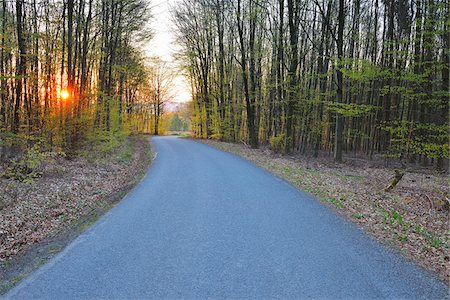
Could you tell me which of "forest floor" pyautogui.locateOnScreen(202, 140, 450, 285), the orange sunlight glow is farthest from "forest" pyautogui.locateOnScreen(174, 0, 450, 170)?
the orange sunlight glow

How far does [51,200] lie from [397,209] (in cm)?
881

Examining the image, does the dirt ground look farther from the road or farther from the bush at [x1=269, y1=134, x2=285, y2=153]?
the bush at [x1=269, y1=134, x2=285, y2=153]

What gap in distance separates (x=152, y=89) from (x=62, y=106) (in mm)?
36737

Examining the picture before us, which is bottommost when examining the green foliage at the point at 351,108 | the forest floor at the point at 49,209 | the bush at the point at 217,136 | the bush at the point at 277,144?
the forest floor at the point at 49,209

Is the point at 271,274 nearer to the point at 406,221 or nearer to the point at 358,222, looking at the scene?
the point at 358,222

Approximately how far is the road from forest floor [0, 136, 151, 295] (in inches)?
14.3

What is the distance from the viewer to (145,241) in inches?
195

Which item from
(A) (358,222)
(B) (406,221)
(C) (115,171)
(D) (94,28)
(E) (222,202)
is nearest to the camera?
(A) (358,222)

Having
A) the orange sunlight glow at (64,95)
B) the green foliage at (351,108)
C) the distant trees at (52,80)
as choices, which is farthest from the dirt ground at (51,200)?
the green foliage at (351,108)

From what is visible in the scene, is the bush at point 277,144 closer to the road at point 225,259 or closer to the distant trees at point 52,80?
the distant trees at point 52,80

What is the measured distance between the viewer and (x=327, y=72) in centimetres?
1558

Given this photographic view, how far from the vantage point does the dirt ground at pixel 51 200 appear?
540 centimetres

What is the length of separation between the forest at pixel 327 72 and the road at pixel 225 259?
8420 millimetres

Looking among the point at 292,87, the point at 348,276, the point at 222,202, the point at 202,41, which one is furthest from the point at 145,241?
the point at 202,41
